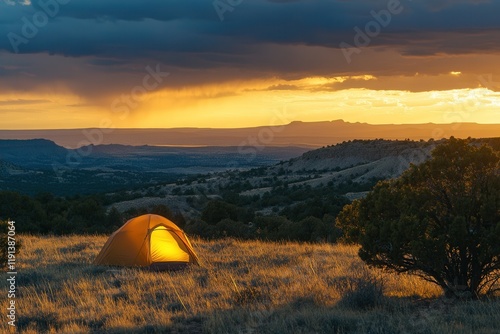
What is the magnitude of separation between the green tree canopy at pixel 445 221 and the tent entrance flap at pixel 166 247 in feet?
21.0

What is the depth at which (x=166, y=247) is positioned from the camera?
16891 mm

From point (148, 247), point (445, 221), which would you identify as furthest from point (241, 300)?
point (148, 247)

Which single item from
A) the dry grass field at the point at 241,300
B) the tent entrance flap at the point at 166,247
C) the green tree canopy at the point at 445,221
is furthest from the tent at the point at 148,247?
the green tree canopy at the point at 445,221

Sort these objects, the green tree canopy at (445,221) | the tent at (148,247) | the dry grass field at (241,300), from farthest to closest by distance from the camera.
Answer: the tent at (148,247) → the green tree canopy at (445,221) → the dry grass field at (241,300)

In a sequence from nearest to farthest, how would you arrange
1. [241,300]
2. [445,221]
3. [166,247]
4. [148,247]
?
[445,221]
[241,300]
[148,247]
[166,247]

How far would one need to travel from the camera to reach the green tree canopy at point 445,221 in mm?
10875

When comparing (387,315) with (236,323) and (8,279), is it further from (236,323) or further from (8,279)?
(8,279)

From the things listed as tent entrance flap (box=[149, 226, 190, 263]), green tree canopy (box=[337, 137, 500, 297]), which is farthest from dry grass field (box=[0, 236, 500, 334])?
tent entrance flap (box=[149, 226, 190, 263])

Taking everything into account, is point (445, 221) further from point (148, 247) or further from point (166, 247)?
point (148, 247)

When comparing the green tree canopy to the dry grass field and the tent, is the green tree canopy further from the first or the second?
the tent

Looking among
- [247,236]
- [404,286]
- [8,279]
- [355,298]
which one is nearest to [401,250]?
[355,298]

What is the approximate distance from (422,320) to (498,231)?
7.01ft

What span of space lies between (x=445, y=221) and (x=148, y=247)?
27.1ft

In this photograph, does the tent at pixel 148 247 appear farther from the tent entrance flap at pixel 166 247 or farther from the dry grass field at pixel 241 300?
the dry grass field at pixel 241 300
